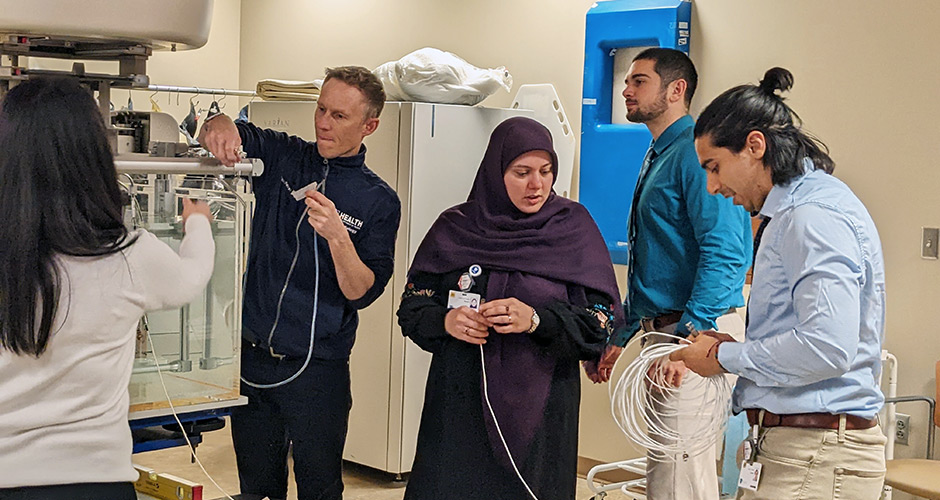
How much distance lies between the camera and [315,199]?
243cm

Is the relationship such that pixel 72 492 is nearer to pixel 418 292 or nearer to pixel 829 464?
pixel 418 292

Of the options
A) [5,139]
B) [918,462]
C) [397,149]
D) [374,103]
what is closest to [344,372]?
[374,103]

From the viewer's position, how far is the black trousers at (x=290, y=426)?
8.32ft

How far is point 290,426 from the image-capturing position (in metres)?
2.55

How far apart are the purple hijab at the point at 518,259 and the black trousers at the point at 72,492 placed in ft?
3.13

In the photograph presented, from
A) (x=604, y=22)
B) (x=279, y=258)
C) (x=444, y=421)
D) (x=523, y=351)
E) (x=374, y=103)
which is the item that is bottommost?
(x=444, y=421)

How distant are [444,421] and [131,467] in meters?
0.90

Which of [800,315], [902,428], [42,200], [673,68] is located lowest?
[902,428]

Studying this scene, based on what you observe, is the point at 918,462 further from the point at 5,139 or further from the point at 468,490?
the point at 5,139

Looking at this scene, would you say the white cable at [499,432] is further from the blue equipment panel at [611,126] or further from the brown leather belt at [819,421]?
the blue equipment panel at [611,126]

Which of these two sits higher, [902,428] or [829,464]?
[829,464]

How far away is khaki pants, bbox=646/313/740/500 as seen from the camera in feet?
9.33

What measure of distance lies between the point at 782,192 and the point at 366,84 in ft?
3.98

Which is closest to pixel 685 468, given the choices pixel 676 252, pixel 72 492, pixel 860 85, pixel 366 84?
pixel 676 252
